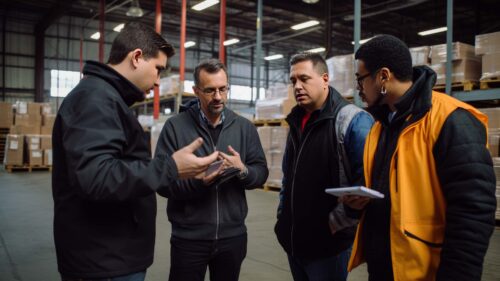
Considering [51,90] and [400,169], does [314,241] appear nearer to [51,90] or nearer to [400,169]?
[400,169]

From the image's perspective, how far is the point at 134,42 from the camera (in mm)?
1664

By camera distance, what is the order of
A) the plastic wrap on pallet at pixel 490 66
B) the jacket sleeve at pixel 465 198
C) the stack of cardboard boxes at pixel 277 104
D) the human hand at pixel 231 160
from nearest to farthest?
the jacket sleeve at pixel 465 198, the human hand at pixel 231 160, the plastic wrap on pallet at pixel 490 66, the stack of cardboard boxes at pixel 277 104

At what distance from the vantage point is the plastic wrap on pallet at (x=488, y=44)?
6.08 m

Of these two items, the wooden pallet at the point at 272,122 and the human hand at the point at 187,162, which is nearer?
the human hand at the point at 187,162

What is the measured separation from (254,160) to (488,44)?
5.27 metres

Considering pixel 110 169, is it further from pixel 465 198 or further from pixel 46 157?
pixel 46 157

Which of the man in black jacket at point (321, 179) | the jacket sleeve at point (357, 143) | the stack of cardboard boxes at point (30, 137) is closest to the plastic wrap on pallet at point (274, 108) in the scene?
the man in black jacket at point (321, 179)

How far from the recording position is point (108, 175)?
1.42m

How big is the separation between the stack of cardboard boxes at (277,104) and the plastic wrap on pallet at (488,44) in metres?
3.72

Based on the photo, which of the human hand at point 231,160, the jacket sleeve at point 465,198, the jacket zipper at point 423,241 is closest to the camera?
the jacket sleeve at point 465,198

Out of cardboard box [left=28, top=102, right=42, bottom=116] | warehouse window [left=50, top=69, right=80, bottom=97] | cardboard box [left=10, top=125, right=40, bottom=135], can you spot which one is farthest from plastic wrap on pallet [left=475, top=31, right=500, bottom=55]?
warehouse window [left=50, top=69, right=80, bottom=97]

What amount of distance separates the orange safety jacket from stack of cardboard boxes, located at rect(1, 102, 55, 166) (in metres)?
15.0

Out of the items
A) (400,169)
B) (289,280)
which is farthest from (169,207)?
(289,280)

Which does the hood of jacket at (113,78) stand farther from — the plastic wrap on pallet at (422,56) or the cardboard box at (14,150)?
the cardboard box at (14,150)
